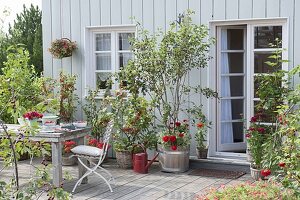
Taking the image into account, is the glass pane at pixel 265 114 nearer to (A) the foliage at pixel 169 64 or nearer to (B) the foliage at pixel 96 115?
(A) the foliage at pixel 169 64

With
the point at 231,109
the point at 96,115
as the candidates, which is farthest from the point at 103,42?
the point at 231,109

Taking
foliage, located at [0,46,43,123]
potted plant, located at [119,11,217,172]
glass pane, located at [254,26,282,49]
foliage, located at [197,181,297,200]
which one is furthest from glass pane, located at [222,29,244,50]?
foliage, located at [0,46,43,123]

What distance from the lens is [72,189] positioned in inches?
275

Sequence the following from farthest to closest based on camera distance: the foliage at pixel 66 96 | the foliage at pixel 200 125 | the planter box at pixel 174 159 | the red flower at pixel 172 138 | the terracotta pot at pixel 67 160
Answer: the foliage at pixel 66 96 → the terracotta pot at pixel 67 160 → the foliage at pixel 200 125 → the planter box at pixel 174 159 → the red flower at pixel 172 138

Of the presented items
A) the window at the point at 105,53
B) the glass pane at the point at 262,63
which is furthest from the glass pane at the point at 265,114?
the window at the point at 105,53

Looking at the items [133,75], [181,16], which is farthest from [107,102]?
[181,16]

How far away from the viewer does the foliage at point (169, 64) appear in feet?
25.5

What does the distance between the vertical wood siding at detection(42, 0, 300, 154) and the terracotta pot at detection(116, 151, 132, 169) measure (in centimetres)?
101

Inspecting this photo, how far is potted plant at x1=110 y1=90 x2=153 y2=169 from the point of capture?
26.6 ft

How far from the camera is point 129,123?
813cm

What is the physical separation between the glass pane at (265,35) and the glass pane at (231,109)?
3.39 ft

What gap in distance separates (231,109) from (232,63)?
74 centimetres

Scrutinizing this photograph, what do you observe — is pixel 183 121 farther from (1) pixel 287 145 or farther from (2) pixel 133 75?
(1) pixel 287 145

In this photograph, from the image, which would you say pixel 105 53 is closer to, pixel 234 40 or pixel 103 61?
pixel 103 61
